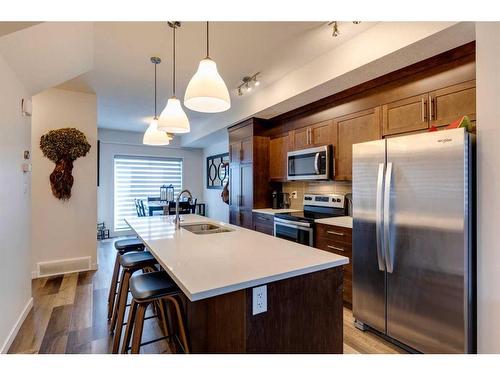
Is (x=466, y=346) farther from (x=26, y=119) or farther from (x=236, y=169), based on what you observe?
(x=26, y=119)

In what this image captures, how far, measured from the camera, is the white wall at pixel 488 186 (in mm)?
1582

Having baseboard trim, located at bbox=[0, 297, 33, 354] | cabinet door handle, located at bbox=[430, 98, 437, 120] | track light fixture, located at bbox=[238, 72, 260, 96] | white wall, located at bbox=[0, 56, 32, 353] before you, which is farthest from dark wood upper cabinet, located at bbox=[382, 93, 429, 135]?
baseboard trim, located at bbox=[0, 297, 33, 354]

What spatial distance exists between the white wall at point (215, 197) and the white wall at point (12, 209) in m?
4.13

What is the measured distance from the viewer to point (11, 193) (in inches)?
81.9

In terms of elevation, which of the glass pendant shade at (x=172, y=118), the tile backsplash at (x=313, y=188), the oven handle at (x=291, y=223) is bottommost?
the oven handle at (x=291, y=223)

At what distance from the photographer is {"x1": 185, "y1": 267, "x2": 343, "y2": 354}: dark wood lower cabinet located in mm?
1207

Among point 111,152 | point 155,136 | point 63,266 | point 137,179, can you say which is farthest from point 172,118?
point 137,179

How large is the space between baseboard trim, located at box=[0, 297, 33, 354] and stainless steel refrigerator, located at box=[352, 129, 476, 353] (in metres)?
2.74

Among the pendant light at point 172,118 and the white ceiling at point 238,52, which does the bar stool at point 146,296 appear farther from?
the white ceiling at point 238,52

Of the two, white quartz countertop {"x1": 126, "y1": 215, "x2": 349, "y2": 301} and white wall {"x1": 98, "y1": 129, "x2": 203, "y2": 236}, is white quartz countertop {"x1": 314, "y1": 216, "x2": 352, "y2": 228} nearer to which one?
white quartz countertop {"x1": 126, "y1": 215, "x2": 349, "y2": 301}

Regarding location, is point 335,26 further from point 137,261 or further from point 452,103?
point 137,261

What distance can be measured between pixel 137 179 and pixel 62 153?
3212 millimetres

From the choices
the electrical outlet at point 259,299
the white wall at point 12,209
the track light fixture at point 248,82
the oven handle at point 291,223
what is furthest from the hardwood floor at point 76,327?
the track light fixture at point 248,82

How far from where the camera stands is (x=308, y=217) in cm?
318
